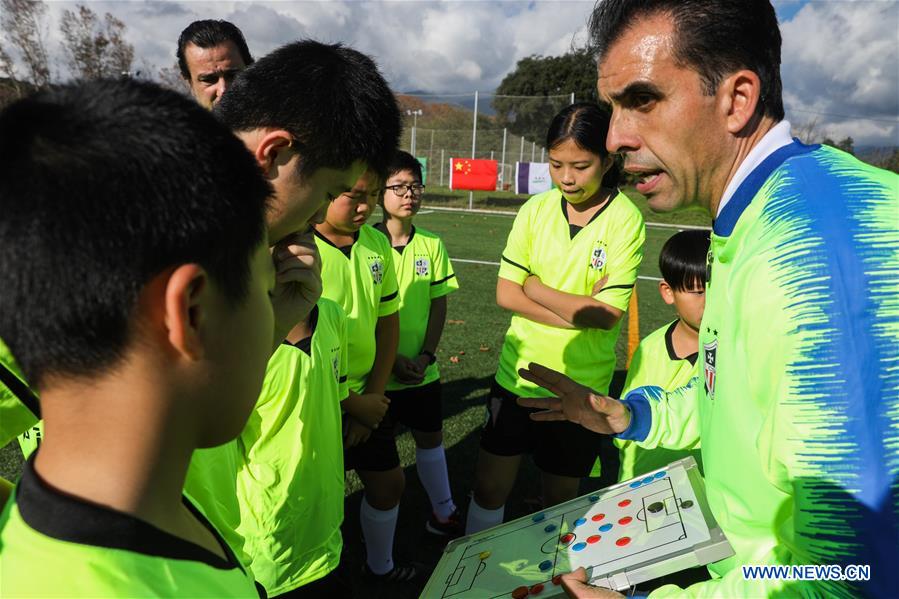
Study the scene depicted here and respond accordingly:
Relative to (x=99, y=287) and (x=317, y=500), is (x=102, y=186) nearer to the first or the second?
Answer: (x=99, y=287)

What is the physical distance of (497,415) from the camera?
346 centimetres

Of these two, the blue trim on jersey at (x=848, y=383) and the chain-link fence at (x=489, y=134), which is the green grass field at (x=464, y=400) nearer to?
the blue trim on jersey at (x=848, y=383)

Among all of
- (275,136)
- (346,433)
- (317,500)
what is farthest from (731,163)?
(346,433)

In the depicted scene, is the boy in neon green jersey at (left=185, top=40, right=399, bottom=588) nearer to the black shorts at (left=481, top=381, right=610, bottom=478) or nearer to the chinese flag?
the black shorts at (left=481, top=381, right=610, bottom=478)

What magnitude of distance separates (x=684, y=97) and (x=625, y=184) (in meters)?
31.6

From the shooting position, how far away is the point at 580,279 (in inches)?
135

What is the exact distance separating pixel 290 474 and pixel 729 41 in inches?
75.8

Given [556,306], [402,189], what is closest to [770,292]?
[556,306]

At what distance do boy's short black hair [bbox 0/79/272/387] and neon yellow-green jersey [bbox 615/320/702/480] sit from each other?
2.41 metres

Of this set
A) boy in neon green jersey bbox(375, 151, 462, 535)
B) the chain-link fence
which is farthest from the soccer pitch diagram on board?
the chain-link fence

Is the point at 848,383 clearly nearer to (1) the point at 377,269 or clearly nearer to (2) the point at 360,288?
(2) the point at 360,288

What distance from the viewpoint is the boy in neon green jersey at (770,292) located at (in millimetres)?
1036

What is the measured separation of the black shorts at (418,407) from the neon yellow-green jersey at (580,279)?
580 millimetres

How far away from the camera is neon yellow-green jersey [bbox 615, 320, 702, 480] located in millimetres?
2887
